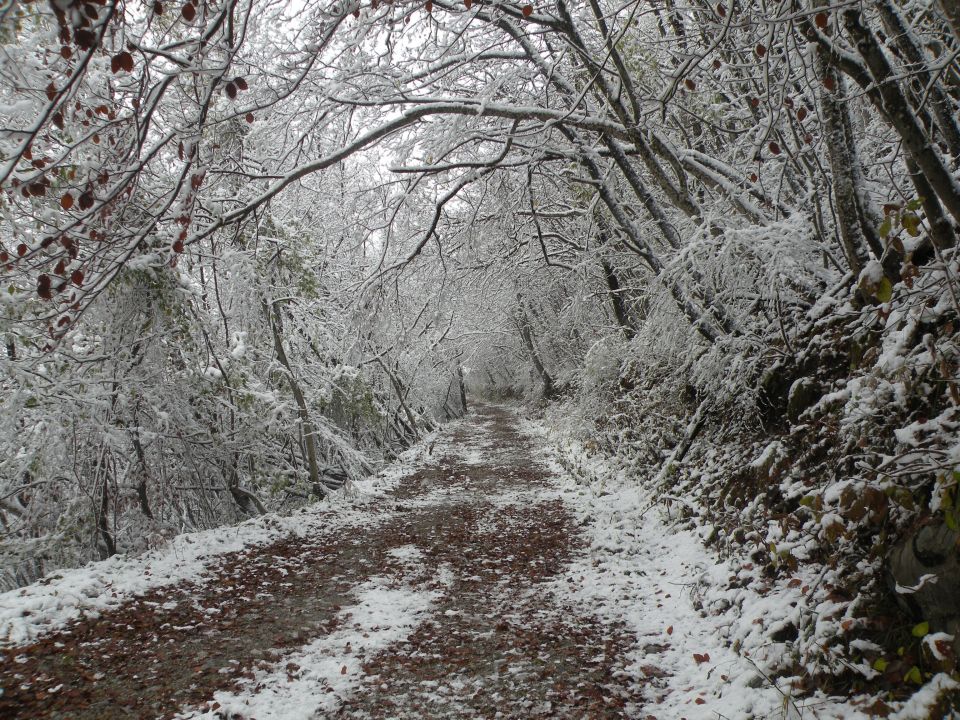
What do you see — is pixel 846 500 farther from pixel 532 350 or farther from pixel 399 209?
pixel 532 350

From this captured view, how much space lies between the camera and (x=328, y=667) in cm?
456

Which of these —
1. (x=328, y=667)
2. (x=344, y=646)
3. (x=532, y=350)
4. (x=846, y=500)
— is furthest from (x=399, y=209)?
(x=532, y=350)

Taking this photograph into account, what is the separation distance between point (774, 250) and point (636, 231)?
3.77 metres

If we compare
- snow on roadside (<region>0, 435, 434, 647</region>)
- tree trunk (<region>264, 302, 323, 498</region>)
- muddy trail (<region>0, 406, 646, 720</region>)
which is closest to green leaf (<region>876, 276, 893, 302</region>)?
muddy trail (<region>0, 406, 646, 720</region>)

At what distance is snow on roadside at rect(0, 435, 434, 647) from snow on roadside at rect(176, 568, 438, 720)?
226cm

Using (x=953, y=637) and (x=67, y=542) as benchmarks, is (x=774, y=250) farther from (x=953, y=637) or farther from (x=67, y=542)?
(x=67, y=542)

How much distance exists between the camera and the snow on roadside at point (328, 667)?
12.9ft

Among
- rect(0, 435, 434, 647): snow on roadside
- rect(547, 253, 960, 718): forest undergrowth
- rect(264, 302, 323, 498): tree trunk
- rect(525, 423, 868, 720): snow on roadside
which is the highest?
rect(264, 302, 323, 498): tree trunk

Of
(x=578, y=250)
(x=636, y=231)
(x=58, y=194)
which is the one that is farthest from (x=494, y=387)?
(x=58, y=194)

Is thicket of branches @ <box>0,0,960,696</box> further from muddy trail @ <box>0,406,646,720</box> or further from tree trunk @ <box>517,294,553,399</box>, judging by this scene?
tree trunk @ <box>517,294,553,399</box>

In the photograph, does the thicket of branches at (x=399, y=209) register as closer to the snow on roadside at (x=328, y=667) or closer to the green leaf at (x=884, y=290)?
the green leaf at (x=884, y=290)

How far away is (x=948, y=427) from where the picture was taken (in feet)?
10.8

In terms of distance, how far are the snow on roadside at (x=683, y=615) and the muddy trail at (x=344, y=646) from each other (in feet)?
0.76

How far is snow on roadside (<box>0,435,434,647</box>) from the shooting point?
5191mm
